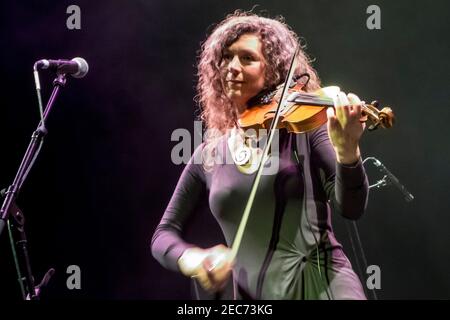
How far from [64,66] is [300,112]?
2.93 feet

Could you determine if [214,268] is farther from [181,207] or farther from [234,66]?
[234,66]

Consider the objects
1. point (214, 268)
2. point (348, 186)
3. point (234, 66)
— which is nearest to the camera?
point (214, 268)

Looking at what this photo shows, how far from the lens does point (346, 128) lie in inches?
48.2

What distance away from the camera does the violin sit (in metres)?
1.28

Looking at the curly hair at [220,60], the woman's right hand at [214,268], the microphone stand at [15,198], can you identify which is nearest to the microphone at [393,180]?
the curly hair at [220,60]

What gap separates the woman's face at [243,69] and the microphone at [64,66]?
597 millimetres

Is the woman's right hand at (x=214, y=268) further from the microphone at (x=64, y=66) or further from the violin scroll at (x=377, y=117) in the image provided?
the microphone at (x=64, y=66)

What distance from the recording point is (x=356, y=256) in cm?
225

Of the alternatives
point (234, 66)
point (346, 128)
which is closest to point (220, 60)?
point (234, 66)

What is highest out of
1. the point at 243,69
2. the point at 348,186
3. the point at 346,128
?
the point at 243,69

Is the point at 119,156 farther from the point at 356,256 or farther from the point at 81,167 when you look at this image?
the point at 356,256

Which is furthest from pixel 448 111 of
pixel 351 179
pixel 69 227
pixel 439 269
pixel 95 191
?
pixel 69 227

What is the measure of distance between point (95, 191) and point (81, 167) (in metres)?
0.12

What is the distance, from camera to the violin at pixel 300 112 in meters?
1.28
